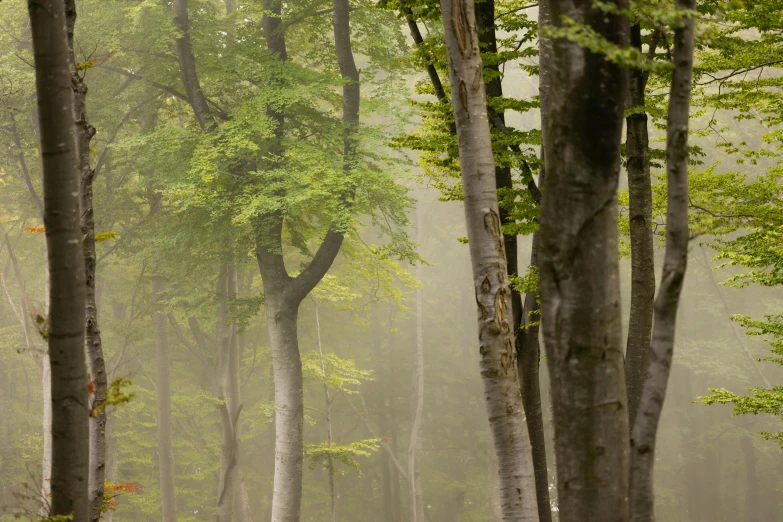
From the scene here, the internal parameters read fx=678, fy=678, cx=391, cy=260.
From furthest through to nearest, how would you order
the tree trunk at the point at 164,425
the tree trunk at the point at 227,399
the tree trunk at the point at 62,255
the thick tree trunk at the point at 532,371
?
the tree trunk at the point at 164,425 < the tree trunk at the point at 227,399 < the thick tree trunk at the point at 532,371 < the tree trunk at the point at 62,255

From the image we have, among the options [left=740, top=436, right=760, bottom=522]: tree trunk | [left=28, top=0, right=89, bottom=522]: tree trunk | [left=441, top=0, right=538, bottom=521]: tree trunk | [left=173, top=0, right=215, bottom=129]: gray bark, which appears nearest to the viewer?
[left=28, top=0, right=89, bottom=522]: tree trunk

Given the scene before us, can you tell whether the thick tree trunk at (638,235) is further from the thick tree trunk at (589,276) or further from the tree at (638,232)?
the thick tree trunk at (589,276)

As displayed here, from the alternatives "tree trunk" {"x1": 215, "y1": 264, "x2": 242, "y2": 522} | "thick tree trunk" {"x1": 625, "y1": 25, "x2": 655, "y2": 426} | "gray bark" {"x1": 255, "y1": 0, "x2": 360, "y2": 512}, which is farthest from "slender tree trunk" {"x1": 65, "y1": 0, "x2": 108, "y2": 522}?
"tree trunk" {"x1": 215, "y1": 264, "x2": 242, "y2": 522}

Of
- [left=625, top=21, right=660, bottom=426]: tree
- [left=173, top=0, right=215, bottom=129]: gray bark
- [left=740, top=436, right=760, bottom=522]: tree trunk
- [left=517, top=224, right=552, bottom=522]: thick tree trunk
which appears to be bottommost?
[left=740, top=436, right=760, bottom=522]: tree trunk

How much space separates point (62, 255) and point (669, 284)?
313 centimetres

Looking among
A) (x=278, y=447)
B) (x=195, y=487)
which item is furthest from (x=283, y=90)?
(x=195, y=487)

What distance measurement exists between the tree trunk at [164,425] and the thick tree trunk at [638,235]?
12.4m

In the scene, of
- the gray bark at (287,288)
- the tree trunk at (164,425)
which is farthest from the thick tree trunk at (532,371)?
the tree trunk at (164,425)

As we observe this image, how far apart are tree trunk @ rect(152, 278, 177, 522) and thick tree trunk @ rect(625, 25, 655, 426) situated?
1241 centimetres

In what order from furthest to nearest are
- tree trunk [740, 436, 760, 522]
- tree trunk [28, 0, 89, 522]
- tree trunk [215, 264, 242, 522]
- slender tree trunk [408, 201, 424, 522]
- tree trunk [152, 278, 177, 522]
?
tree trunk [740, 436, 760, 522] < slender tree trunk [408, 201, 424, 522] < tree trunk [152, 278, 177, 522] < tree trunk [215, 264, 242, 522] < tree trunk [28, 0, 89, 522]

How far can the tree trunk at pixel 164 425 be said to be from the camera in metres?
16.8

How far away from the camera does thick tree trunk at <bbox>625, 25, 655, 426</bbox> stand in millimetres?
6254

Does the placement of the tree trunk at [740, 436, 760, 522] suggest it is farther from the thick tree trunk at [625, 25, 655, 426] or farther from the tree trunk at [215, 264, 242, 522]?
the thick tree trunk at [625, 25, 655, 426]

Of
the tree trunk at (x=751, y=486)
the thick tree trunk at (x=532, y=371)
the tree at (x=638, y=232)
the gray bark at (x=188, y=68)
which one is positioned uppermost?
the gray bark at (x=188, y=68)
